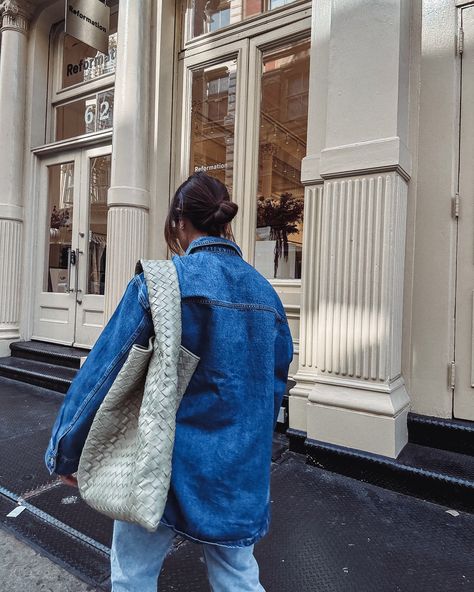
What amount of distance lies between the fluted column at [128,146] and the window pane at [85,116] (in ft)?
3.90

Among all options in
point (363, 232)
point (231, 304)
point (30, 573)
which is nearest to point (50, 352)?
point (30, 573)

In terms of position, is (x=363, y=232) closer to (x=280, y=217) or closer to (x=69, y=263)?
(x=280, y=217)

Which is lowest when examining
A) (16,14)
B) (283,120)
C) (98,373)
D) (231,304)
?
(98,373)

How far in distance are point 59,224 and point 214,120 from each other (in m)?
2.85

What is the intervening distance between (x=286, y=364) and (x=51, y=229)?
19.2 feet

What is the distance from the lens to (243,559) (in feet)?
3.97

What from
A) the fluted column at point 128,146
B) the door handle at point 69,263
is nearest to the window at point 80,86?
the fluted column at point 128,146

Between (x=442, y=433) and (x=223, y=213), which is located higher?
(x=223, y=213)

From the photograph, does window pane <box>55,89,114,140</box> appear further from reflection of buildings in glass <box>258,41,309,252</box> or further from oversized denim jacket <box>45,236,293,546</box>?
oversized denim jacket <box>45,236,293,546</box>

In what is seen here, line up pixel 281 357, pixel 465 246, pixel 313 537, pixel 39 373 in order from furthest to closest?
pixel 39 373
pixel 465 246
pixel 313 537
pixel 281 357

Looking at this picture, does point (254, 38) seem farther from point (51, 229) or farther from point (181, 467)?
point (181, 467)

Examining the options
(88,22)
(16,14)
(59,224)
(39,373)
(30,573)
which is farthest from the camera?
(59,224)

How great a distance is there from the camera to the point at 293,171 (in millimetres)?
4332

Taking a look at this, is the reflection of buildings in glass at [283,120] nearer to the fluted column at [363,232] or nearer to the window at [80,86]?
the fluted column at [363,232]
